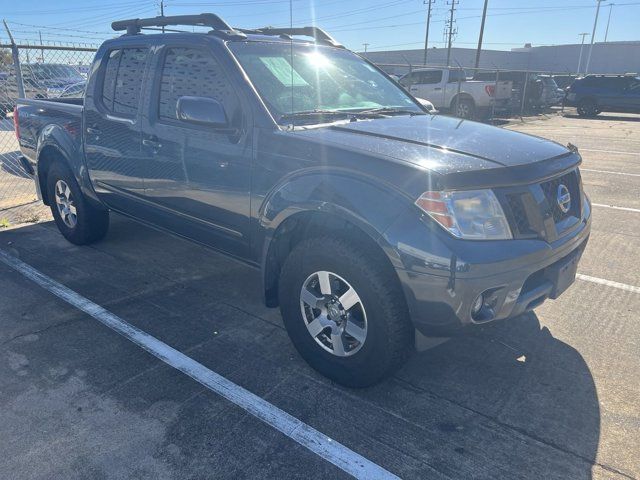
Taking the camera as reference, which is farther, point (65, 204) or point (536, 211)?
point (65, 204)

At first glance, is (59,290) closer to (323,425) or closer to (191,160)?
(191,160)

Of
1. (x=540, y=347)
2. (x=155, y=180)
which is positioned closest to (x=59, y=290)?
(x=155, y=180)

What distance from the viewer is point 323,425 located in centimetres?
264

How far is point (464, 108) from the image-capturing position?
18.5 metres

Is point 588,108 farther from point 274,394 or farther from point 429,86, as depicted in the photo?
point 274,394

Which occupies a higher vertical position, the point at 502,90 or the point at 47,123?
the point at 47,123

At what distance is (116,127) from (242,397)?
8.31 ft

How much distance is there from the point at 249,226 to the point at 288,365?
891mm

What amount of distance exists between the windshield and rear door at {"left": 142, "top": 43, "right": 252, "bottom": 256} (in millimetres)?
205

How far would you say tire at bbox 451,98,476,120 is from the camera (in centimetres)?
1833

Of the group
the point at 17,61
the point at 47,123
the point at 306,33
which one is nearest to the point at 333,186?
the point at 306,33

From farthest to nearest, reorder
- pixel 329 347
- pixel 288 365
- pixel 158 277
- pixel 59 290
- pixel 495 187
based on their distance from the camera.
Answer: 1. pixel 158 277
2. pixel 59 290
3. pixel 288 365
4. pixel 329 347
5. pixel 495 187

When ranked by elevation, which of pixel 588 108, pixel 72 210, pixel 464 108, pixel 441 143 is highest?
pixel 441 143

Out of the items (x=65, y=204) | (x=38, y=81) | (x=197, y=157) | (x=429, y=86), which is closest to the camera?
(x=197, y=157)
